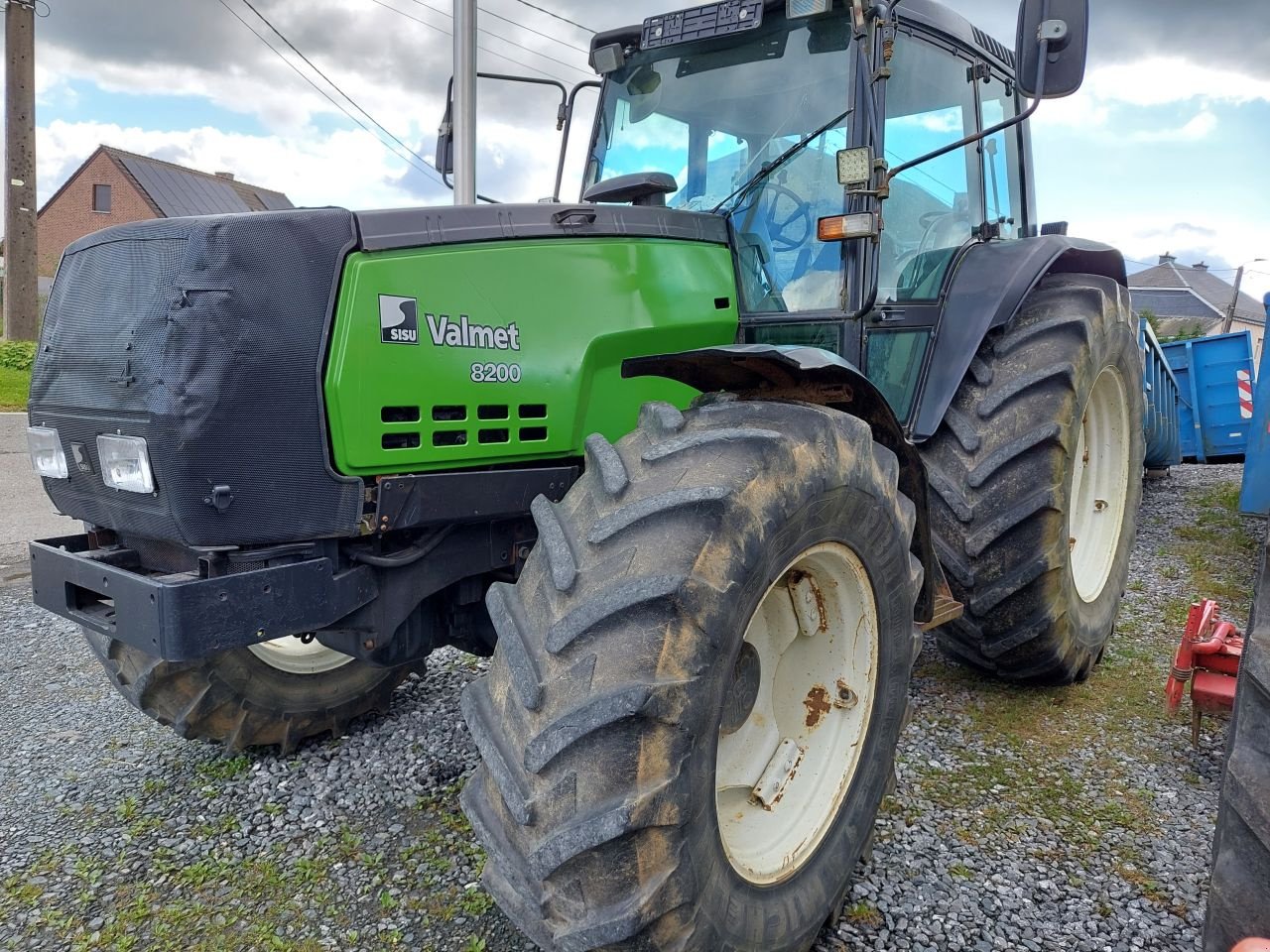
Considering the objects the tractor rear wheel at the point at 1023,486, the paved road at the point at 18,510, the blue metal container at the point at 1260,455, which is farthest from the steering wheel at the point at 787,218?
the paved road at the point at 18,510

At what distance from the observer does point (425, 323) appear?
6.93 ft

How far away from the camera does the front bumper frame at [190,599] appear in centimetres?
184

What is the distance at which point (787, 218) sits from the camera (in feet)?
9.70

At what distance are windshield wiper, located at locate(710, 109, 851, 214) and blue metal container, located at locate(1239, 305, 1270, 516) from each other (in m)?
3.73

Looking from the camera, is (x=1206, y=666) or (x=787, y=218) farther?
(x=1206, y=666)

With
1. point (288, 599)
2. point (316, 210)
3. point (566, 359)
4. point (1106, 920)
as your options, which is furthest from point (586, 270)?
point (1106, 920)

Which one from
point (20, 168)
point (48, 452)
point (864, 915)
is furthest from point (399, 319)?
point (20, 168)

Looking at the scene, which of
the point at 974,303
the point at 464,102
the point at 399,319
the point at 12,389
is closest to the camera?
the point at 399,319

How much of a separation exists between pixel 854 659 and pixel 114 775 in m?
2.46

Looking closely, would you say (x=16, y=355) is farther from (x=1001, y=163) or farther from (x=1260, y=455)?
(x=1260, y=455)

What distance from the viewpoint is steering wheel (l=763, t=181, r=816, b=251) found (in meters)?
2.95

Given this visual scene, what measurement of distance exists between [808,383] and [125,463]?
1559 millimetres

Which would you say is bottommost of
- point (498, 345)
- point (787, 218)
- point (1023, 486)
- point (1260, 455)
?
point (1260, 455)

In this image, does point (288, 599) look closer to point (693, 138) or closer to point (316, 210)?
point (316, 210)
